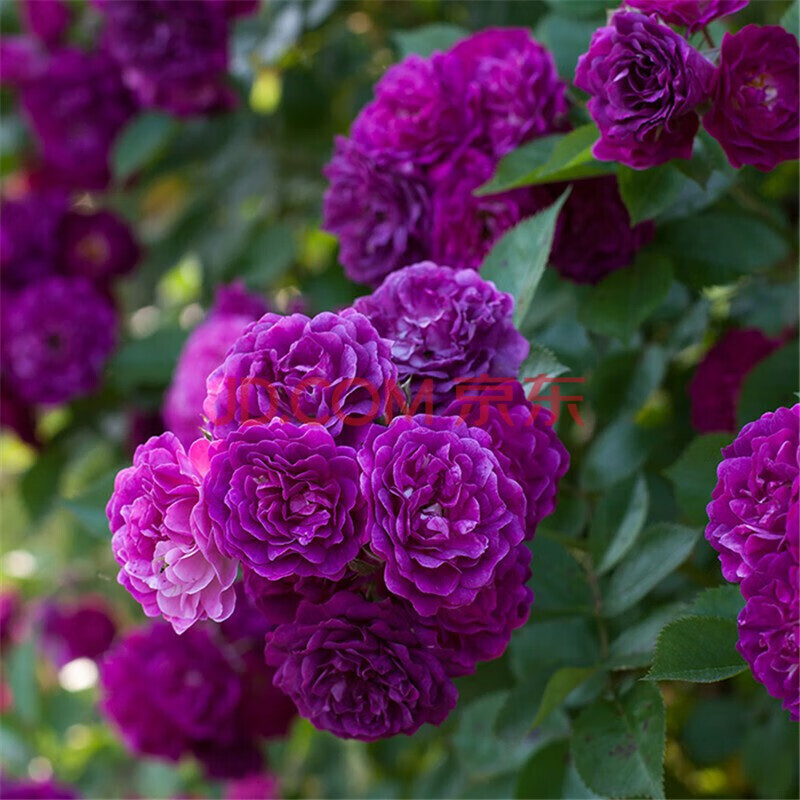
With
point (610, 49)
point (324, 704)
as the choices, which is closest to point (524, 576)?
point (324, 704)

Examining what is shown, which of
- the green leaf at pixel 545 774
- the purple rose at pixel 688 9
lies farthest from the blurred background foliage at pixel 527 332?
the purple rose at pixel 688 9

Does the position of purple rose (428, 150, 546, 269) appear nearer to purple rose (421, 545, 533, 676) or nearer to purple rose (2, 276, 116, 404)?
purple rose (421, 545, 533, 676)

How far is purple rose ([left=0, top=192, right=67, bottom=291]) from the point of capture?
3.61ft

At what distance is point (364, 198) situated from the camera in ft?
2.25

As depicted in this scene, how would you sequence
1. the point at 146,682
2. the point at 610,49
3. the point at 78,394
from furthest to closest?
the point at 78,394, the point at 146,682, the point at 610,49

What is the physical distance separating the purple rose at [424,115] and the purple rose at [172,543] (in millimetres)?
282

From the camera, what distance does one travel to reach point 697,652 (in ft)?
1.60

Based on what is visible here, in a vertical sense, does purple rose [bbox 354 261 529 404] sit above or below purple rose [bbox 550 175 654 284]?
above

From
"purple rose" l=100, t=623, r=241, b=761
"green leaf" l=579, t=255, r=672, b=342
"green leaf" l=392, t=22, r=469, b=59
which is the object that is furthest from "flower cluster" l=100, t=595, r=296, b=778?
"green leaf" l=392, t=22, r=469, b=59

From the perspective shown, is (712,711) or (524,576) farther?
(712,711)

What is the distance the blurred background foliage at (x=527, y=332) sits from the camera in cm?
67

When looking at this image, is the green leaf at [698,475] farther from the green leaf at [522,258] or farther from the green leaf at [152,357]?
the green leaf at [152,357]

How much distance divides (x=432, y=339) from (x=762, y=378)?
0.92ft

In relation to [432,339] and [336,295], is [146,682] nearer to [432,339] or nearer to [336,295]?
[336,295]
